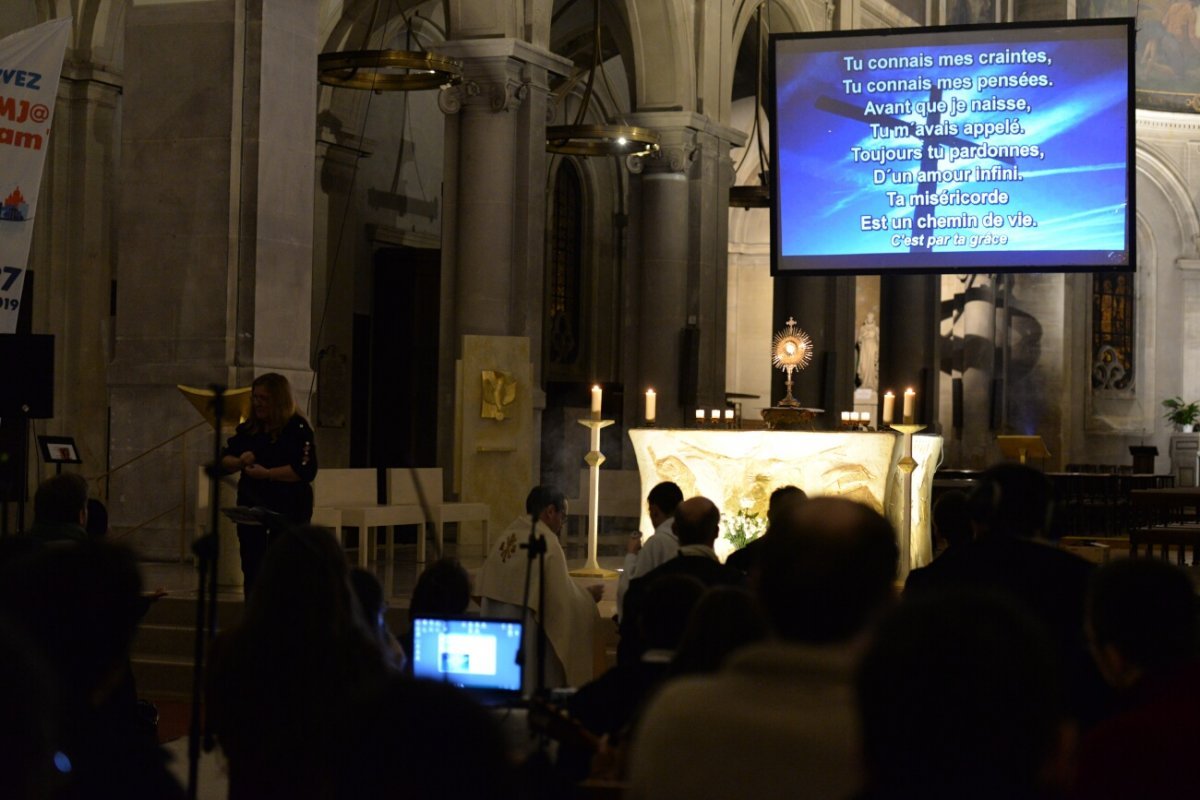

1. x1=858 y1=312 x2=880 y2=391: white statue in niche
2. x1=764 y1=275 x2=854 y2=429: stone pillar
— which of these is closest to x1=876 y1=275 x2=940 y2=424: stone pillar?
x1=858 y1=312 x2=880 y2=391: white statue in niche

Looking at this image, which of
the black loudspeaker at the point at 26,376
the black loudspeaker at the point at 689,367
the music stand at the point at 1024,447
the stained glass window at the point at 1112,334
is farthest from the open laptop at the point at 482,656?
the stained glass window at the point at 1112,334

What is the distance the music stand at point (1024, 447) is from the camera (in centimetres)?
2470

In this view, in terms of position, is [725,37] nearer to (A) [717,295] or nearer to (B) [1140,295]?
(A) [717,295]

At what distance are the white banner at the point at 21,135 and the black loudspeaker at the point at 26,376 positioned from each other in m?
0.15

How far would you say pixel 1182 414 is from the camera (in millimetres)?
34188

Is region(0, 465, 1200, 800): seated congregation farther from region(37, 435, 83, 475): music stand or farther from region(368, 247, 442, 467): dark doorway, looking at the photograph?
region(368, 247, 442, 467): dark doorway

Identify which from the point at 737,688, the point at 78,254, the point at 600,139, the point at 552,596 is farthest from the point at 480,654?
the point at 78,254

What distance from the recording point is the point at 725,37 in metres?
20.8

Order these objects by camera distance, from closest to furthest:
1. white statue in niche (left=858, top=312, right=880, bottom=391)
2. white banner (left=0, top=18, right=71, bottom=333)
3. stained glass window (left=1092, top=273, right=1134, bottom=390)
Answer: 1. white banner (left=0, top=18, right=71, bottom=333)
2. white statue in niche (left=858, top=312, right=880, bottom=391)
3. stained glass window (left=1092, top=273, right=1134, bottom=390)

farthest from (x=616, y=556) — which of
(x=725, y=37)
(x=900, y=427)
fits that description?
(x=725, y=37)

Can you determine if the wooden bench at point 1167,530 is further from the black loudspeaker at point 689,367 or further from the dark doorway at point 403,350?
the dark doorway at point 403,350

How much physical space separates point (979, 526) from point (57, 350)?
511 inches

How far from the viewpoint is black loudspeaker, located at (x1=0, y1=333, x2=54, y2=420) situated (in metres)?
8.90

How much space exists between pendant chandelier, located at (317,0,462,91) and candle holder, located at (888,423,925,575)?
15.4ft
